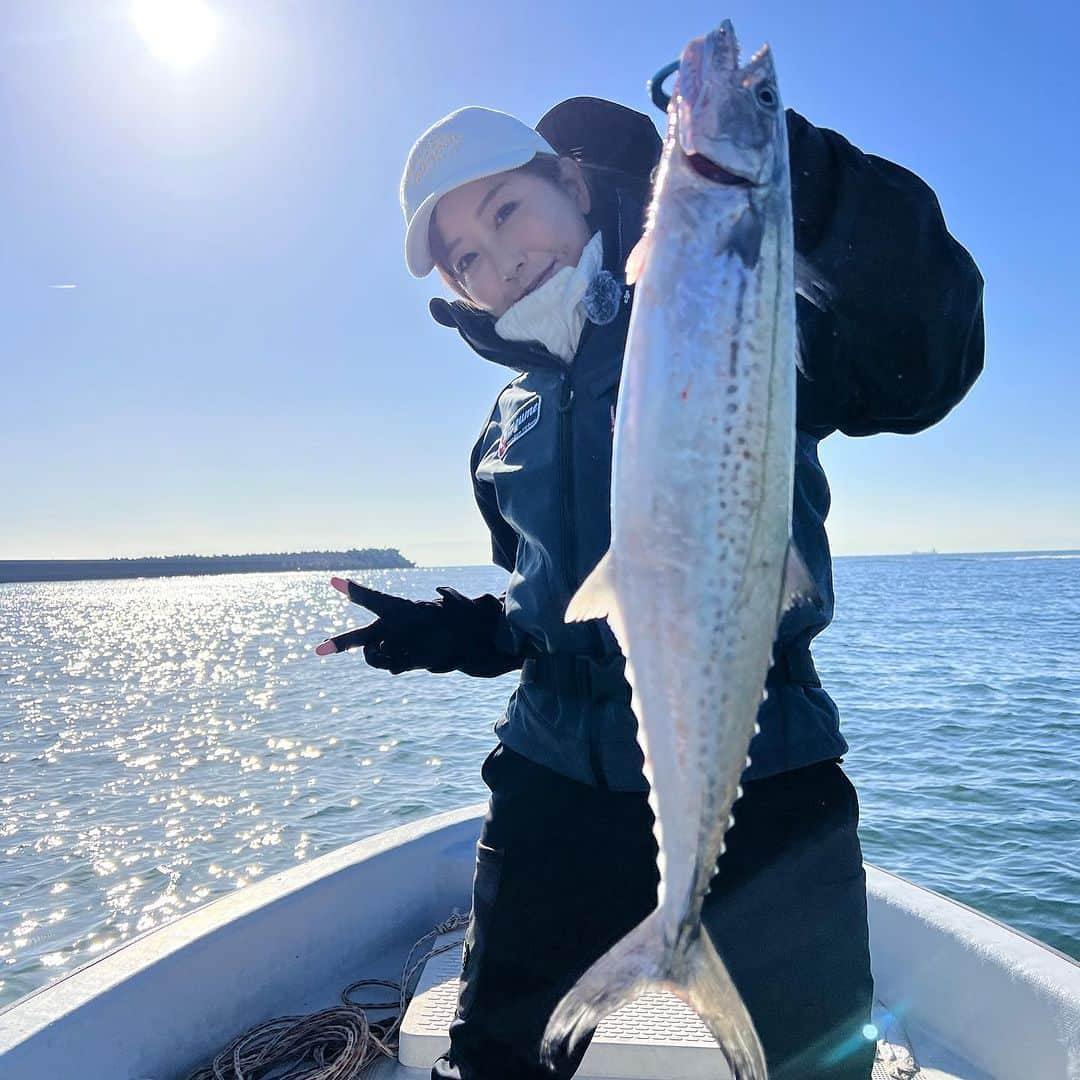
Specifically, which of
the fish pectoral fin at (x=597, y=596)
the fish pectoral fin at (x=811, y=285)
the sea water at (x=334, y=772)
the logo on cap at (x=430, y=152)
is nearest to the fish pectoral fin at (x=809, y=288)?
the fish pectoral fin at (x=811, y=285)

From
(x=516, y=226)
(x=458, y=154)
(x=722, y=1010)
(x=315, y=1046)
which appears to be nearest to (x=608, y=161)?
(x=516, y=226)

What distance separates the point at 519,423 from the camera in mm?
2949

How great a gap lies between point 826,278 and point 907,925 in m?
3.91

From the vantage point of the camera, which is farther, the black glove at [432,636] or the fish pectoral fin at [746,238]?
the black glove at [432,636]

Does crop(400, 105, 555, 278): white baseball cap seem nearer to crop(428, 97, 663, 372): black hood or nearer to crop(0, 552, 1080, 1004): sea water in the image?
crop(428, 97, 663, 372): black hood

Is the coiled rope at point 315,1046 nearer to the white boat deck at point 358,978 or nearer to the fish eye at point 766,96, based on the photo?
the white boat deck at point 358,978

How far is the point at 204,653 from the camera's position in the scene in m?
34.8

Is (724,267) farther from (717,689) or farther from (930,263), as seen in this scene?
(717,689)

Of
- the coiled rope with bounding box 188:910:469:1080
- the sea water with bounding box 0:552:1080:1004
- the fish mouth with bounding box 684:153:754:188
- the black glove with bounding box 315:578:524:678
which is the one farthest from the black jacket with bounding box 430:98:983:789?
the sea water with bounding box 0:552:1080:1004

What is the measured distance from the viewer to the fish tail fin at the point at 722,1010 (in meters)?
1.99

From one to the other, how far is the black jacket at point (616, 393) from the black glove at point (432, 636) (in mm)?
120

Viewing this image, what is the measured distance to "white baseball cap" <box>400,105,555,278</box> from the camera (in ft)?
9.27

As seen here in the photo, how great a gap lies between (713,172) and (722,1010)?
6.39 feet

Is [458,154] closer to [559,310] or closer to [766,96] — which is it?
[559,310]
